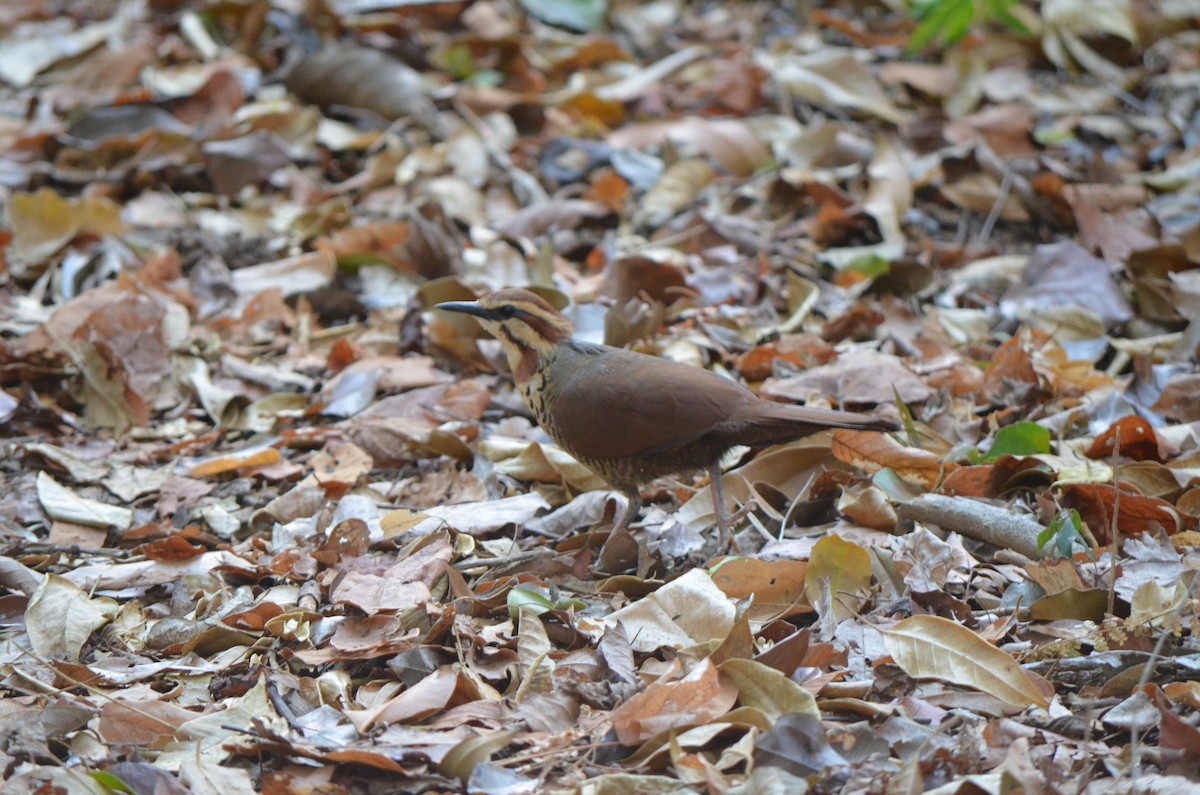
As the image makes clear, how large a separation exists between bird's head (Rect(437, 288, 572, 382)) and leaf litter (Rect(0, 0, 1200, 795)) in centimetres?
40

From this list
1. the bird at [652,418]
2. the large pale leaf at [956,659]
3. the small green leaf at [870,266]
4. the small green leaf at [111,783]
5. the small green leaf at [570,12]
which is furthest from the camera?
the small green leaf at [570,12]

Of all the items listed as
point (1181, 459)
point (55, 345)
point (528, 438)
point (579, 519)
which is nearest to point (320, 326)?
point (55, 345)

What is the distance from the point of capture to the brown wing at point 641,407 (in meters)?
3.82

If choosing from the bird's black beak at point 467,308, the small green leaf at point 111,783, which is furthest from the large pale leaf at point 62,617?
the bird's black beak at point 467,308

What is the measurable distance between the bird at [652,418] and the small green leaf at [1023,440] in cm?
45

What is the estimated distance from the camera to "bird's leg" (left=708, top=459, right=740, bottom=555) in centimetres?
379

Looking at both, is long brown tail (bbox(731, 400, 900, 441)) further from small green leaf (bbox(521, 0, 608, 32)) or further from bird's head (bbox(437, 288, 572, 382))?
small green leaf (bbox(521, 0, 608, 32))

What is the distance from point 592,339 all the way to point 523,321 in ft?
2.82

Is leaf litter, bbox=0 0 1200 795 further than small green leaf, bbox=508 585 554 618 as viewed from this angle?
No

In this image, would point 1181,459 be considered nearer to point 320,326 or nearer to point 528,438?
point 528,438

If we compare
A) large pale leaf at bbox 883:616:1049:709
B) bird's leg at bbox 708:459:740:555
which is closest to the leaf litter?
large pale leaf at bbox 883:616:1049:709

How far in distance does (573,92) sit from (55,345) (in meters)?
3.27

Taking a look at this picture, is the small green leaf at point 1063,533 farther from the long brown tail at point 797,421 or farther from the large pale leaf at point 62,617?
the large pale leaf at point 62,617

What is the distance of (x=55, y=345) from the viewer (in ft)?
16.6
